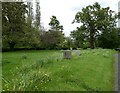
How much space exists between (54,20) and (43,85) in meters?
68.7

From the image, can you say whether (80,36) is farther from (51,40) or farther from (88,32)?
(51,40)

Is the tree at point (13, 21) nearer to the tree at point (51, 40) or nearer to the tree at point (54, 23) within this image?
the tree at point (51, 40)

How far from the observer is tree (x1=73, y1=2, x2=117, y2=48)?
68150mm

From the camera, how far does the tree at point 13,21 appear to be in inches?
732

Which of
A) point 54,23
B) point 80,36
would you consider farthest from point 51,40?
point 54,23

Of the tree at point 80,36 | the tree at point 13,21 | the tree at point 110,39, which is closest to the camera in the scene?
the tree at point 13,21

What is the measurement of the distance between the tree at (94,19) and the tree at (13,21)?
4852 centimetres

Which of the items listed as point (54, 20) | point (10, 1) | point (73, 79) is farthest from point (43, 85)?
point (54, 20)

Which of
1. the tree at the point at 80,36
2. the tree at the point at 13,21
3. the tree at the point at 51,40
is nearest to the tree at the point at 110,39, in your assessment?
the tree at the point at 80,36

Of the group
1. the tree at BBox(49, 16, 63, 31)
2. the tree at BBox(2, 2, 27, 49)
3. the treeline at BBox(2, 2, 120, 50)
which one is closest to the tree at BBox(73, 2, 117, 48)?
the treeline at BBox(2, 2, 120, 50)

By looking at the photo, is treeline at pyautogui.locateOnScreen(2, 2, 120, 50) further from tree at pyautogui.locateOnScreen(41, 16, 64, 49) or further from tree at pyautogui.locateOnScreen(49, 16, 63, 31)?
tree at pyautogui.locateOnScreen(49, 16, 63, 31)

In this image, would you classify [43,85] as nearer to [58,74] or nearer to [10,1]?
[58,74]

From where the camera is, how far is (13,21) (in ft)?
63.8

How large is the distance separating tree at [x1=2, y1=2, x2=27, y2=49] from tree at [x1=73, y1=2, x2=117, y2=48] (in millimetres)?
48518
